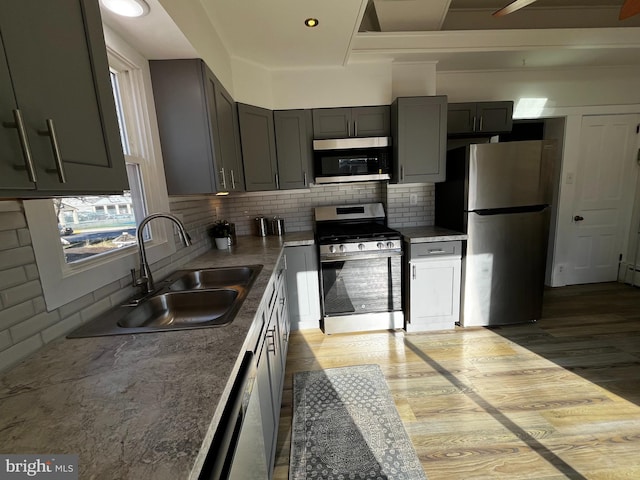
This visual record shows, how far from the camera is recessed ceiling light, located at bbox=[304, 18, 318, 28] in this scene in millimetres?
1891

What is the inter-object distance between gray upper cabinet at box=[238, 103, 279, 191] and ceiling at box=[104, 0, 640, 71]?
1.60ft

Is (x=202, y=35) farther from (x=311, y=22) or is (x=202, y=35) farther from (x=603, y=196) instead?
(x=603, y=196)

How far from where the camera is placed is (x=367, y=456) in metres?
1.45

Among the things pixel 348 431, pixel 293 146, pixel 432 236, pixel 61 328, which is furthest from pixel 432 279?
pixel 61 328

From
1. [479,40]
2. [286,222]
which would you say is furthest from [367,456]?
[479,40]

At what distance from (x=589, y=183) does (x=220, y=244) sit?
14.5 ft

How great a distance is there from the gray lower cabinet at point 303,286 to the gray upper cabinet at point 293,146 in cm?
72

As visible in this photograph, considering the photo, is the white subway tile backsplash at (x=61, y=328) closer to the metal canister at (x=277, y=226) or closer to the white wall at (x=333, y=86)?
the metal canister at (x=277, y=226)

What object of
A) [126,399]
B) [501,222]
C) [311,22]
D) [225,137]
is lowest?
[126,399]

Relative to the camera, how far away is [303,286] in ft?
8.77

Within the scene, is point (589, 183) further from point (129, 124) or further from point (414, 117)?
point (129, 124)

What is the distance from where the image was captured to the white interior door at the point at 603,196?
322 cm

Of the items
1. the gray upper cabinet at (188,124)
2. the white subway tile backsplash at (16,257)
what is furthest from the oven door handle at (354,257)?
the white subway tile backsplash at (16,257)

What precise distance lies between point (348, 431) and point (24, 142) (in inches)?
73.8
